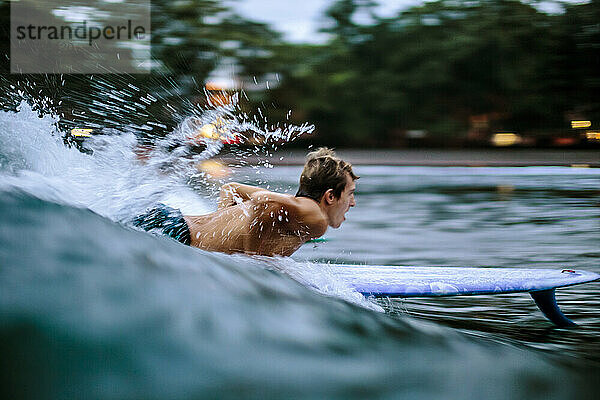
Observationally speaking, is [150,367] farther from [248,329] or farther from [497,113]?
[497,113]

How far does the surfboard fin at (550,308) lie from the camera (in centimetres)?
307

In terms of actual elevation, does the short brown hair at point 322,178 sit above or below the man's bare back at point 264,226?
above

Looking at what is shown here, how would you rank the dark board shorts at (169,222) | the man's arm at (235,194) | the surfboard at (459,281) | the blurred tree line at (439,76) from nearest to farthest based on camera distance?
the dark board shorts at (169,222)
the surfboard at (459,281)
the man's arm at (235,194)
the blurred tree line at (439,76)

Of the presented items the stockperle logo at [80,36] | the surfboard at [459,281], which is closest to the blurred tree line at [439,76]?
the stockperle logo at [80,36]

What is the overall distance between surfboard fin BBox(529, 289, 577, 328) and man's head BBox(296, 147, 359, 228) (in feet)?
3.02

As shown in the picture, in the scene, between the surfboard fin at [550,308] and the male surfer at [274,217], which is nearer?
the male surfer at [274,217]

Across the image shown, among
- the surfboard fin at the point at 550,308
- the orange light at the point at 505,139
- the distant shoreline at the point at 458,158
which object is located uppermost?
the orange light at the point at 505,139

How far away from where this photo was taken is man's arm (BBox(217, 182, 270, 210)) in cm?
290

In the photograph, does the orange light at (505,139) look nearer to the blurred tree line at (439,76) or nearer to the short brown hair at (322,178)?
the blurred tree line at (439,76)

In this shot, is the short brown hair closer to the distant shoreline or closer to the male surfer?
the male surfer

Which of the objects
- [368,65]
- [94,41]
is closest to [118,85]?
[94,41]

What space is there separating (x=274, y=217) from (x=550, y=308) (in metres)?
1.25

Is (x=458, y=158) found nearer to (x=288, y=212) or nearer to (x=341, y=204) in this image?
(x=341, y=204)

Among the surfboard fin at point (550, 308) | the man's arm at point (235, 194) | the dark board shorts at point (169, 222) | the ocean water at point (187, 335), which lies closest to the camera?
the ocean water at point (187, 335)
